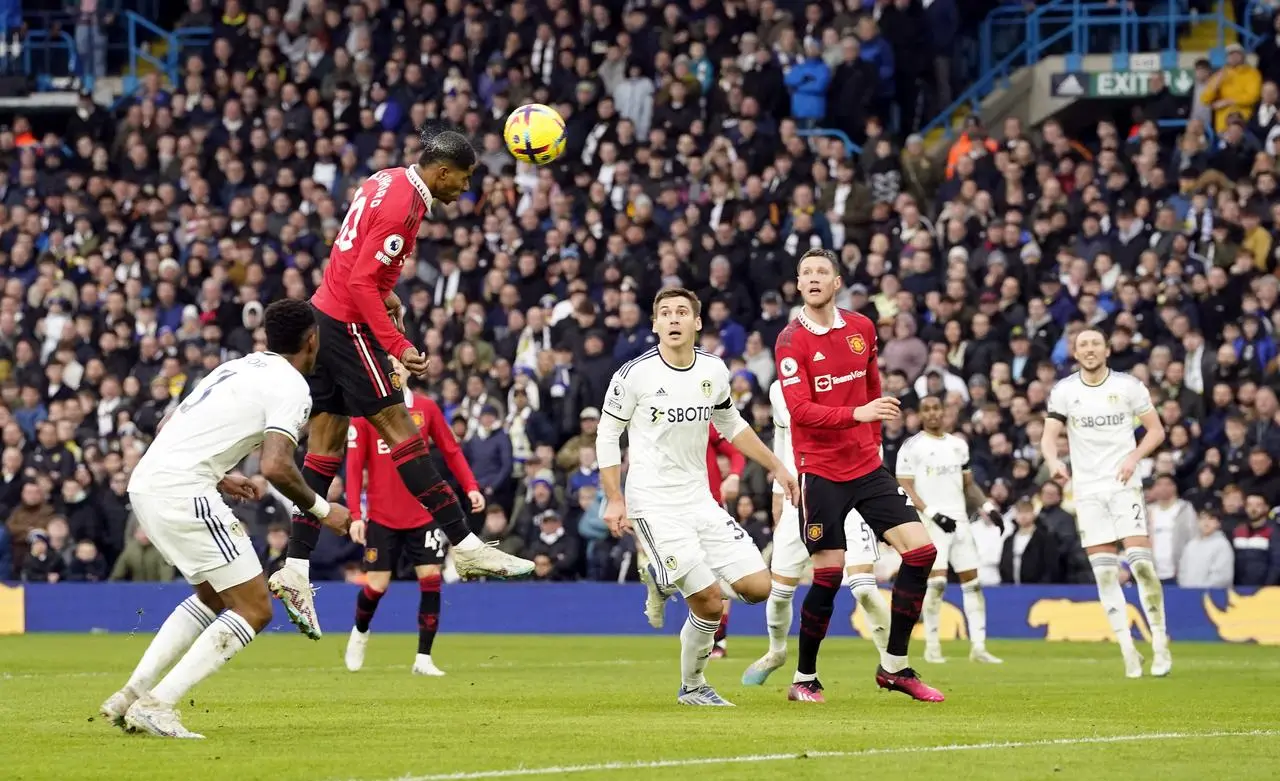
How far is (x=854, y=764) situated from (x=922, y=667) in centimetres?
868

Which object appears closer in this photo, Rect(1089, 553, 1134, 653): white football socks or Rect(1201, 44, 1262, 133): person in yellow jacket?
Rect(1089, 553, 1134, 653): white football socks

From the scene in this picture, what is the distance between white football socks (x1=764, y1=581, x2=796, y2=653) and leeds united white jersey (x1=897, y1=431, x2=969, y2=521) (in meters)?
4.31

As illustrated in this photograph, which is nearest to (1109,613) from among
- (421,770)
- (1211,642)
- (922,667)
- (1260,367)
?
(922,667)

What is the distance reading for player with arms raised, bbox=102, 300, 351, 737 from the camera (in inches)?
379

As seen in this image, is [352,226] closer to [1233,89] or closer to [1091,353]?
[1091,353]

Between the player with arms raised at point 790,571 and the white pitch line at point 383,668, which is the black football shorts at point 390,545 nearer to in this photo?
the white pitch line at point 383,668

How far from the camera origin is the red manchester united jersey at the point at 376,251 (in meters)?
12.2

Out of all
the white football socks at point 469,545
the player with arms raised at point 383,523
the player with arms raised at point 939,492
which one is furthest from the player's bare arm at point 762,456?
the player with arms raised at point 939,492

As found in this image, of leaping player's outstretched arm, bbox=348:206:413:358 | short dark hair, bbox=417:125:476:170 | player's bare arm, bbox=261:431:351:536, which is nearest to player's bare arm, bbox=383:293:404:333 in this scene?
leaping player's outstretched arm, bbox=348:206:413:358

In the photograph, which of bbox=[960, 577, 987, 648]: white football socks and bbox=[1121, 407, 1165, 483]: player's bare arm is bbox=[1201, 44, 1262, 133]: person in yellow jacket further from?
bbox=[1121, 407, 1165, 483]: player's bare arm

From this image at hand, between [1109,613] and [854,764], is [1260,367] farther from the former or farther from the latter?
[854,764]

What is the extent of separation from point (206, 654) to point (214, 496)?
Result: 75 cm

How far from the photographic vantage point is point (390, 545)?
17172mm

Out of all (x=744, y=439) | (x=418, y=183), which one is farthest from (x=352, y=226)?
(x=744, y=439)
